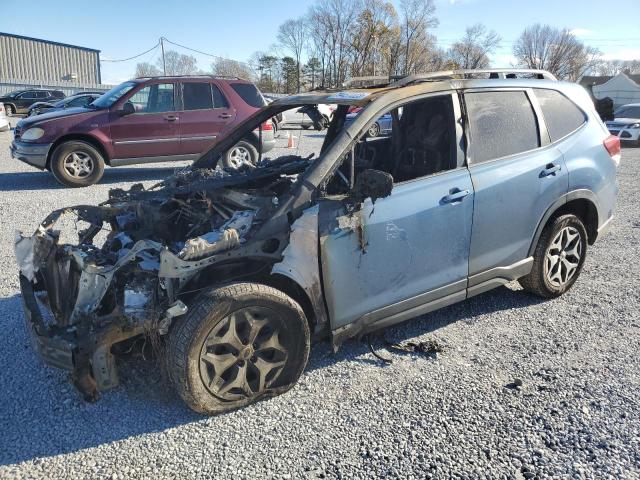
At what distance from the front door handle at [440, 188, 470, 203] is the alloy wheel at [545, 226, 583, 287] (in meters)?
1.19

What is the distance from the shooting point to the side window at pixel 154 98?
9570 mm

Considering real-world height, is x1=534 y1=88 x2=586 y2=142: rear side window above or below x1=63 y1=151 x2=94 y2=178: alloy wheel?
above

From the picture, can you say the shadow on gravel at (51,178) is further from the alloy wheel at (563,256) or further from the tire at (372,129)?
the alloy wheel at (563,256)

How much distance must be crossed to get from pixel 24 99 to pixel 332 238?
109 feet

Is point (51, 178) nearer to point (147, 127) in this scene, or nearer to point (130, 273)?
point (147, 127)

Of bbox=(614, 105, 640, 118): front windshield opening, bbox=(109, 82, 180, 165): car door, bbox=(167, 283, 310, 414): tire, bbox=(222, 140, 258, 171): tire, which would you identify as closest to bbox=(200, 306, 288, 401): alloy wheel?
bbox=(167, 283, 310, 414): tire

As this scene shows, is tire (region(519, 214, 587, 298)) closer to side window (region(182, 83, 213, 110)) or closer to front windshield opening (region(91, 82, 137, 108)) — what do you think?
side window (region(182, 83, 213, 110))

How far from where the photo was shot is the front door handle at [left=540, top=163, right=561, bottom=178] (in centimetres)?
385

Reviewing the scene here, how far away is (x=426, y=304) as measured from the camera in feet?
11.4

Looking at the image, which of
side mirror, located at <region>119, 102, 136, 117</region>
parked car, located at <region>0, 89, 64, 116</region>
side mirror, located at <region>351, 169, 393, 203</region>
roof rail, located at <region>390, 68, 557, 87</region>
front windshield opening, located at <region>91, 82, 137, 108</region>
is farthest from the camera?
parked car, located at <region>0, 89, 64, 116</region>

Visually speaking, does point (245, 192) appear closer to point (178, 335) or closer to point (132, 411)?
point (178, 335)

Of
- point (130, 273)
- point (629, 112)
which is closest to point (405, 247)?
point (130, 273)

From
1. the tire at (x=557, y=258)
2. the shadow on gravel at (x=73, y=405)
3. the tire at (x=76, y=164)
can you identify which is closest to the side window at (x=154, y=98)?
the tire at (x=76, y=164)

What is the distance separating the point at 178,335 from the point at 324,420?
0.93 m
